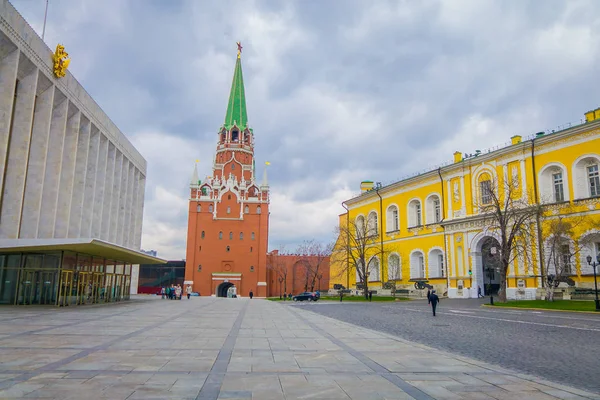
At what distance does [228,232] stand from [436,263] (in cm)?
3365

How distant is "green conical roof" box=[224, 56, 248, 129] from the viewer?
244 feet

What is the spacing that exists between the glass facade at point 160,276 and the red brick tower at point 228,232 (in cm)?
879

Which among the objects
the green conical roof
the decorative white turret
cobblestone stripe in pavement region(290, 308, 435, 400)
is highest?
the green conical roof

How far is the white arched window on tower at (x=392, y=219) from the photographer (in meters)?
50.7

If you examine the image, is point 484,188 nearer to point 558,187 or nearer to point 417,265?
point 558,187

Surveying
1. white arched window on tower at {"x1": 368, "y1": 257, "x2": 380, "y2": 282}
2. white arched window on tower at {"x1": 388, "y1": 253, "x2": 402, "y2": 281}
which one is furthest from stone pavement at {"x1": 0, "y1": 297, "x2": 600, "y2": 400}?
Answer: white arched window on tower at {"x1": 368, "y1": 257, "x2": 380, "y2": 282}

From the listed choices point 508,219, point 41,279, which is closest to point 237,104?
point 508,219

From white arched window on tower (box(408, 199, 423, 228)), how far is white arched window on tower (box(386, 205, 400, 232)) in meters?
2.64

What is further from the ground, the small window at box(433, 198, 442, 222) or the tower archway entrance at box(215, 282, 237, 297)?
the small window at box(433, 198, 442, 222)

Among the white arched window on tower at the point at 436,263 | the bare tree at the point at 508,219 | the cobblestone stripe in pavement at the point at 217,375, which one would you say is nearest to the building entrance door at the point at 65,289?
the cobblestone stripe in pavement at the point at 217,375

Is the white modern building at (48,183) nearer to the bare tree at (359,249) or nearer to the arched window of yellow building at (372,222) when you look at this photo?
the bare tree at (359,249)

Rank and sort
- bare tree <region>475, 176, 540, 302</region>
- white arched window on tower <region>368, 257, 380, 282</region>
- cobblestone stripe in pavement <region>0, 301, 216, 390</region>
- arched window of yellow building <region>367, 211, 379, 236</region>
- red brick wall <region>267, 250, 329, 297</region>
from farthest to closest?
red brick wall <region>267, 250, 329, 297</region> → arched window of yellow building <region>367, 211, 379, 236</region> → white arched window on tower <region>368, 257, 380, 282</region> → bare tree <region>475, 176, 540, 302</region> → cobblestone stripe in pavement <region>0, 301, 216, 390</region>

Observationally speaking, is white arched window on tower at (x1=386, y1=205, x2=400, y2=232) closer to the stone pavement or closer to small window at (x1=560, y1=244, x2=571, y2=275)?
small window at (x1=560, y1=244, x2=571, y2=275)

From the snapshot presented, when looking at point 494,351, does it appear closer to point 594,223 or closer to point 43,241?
point 43,241
